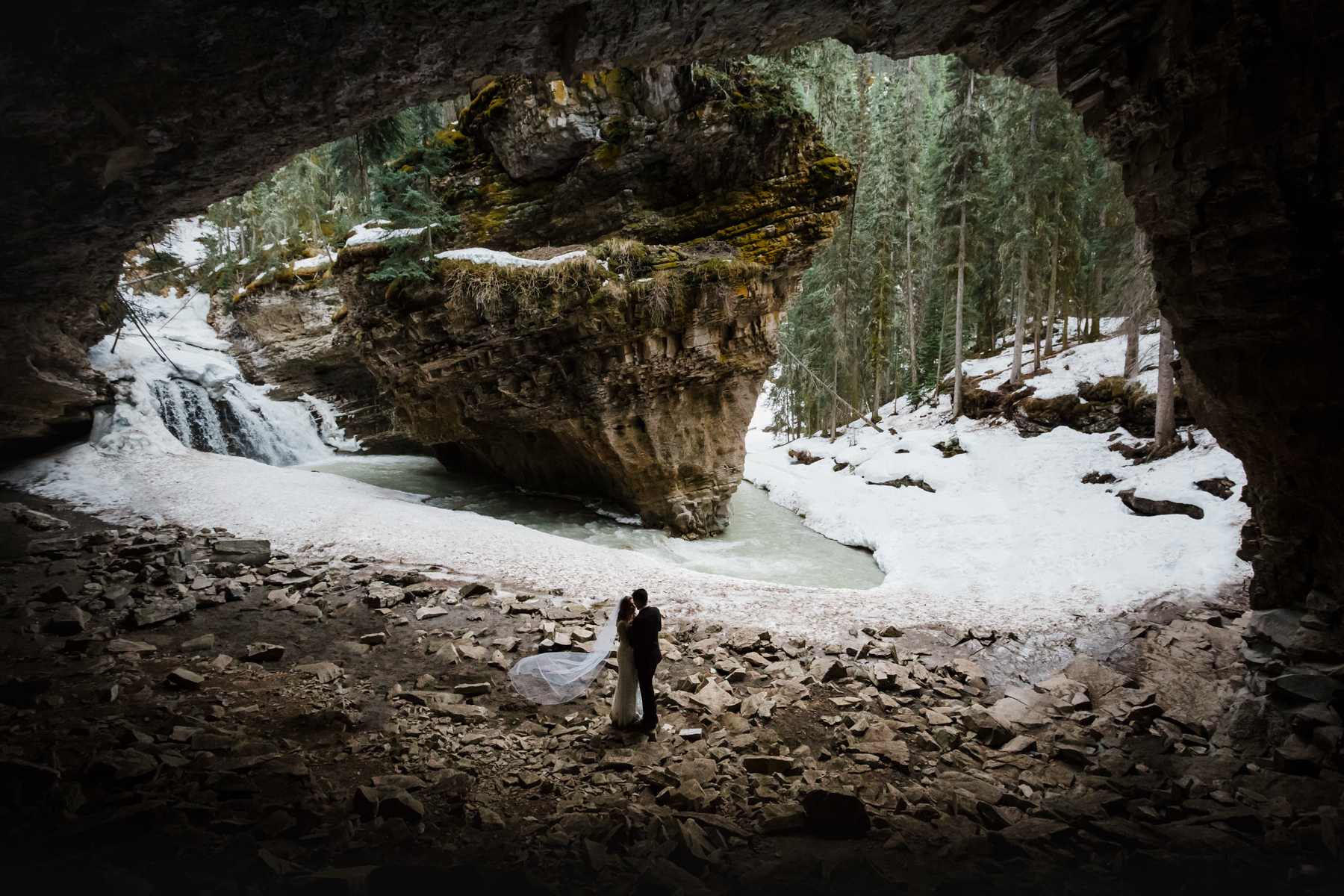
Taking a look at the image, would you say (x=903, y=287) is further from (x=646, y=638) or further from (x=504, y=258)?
(x=646, y=638)

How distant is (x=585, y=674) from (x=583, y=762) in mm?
1067

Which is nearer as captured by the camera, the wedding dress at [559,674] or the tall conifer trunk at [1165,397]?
the wedding dress at [559,674]

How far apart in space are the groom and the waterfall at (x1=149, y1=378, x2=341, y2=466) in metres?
20.3

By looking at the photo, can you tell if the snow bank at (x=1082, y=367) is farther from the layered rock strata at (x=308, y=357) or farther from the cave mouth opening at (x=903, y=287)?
the layered rock strata at (x=308, y=357)

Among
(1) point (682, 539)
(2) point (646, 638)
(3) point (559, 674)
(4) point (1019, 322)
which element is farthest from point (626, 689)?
(4) point (1019, 322)

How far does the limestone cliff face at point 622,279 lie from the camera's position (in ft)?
47.7

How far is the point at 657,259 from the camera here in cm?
1496

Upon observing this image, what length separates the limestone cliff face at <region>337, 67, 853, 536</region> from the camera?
572 inches

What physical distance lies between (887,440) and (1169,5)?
22898mm


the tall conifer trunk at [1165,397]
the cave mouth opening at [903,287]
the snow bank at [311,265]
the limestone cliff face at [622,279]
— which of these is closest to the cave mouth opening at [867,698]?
the cave mouth opening at [903,287]

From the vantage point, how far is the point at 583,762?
16.0ft

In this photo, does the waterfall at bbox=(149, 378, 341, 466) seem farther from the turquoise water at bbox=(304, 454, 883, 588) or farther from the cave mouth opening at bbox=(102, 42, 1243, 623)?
the cave mouth opening at bbox=(102, 42, 1243, 623)

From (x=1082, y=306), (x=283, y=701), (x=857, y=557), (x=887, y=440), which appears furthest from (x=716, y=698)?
(x=1082, y=306)

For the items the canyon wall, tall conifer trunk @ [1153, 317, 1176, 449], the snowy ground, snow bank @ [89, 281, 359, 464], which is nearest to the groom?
the snowy ground
